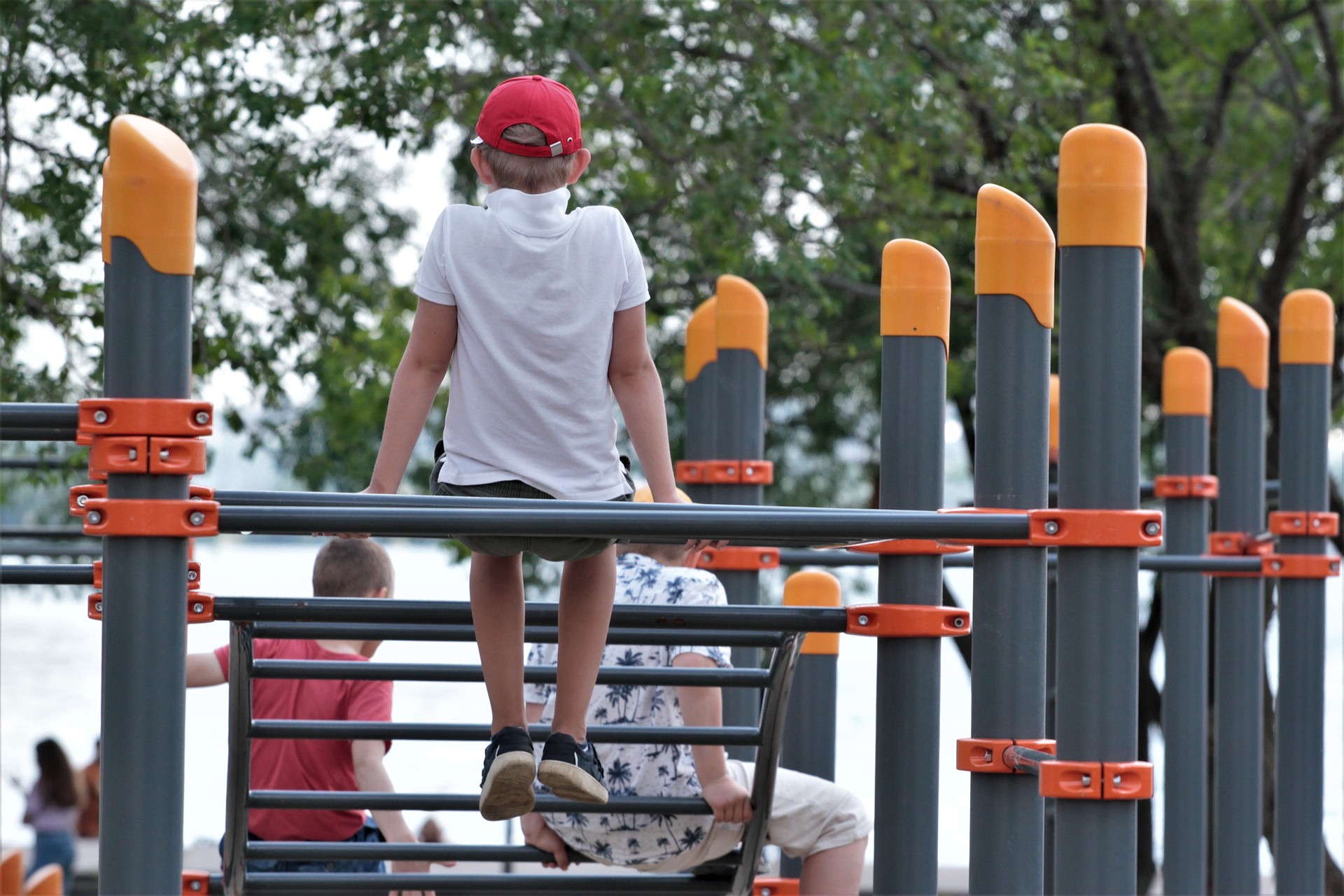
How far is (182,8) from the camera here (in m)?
7.08

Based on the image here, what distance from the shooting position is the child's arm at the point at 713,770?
340 cm

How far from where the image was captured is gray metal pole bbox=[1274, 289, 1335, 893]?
530 centimetres

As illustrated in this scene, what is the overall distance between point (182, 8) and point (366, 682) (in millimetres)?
4455

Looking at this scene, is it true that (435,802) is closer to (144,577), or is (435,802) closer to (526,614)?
(526,614)

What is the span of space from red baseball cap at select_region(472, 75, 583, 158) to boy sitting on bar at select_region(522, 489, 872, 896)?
1036mm

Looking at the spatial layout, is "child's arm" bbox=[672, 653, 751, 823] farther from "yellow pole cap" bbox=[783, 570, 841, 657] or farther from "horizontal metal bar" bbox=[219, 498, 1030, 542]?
"horizontal metal bar" bbox=[219, 498, 1030, 542]

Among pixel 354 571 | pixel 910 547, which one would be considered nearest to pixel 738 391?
pixel 354 571

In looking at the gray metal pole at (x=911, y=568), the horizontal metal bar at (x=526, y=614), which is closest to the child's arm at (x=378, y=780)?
the horizontal metal bar at (x=526, y=614)

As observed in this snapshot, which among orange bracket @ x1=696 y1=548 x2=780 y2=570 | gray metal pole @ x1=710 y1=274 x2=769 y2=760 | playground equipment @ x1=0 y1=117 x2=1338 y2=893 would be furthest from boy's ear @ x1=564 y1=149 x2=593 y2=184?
Result: orange bracket @ x1=696 y1=548 x2=780 y2=570

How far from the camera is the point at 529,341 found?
2639 mm

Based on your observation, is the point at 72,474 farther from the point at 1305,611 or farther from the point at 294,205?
the point at 1305,611

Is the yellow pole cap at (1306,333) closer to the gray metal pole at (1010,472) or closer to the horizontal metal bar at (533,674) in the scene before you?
the gray metal pole at (1010,472)

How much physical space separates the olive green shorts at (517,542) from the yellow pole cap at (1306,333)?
346 cm

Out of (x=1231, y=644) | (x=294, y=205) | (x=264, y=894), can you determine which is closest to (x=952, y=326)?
(x=294, y=205)
